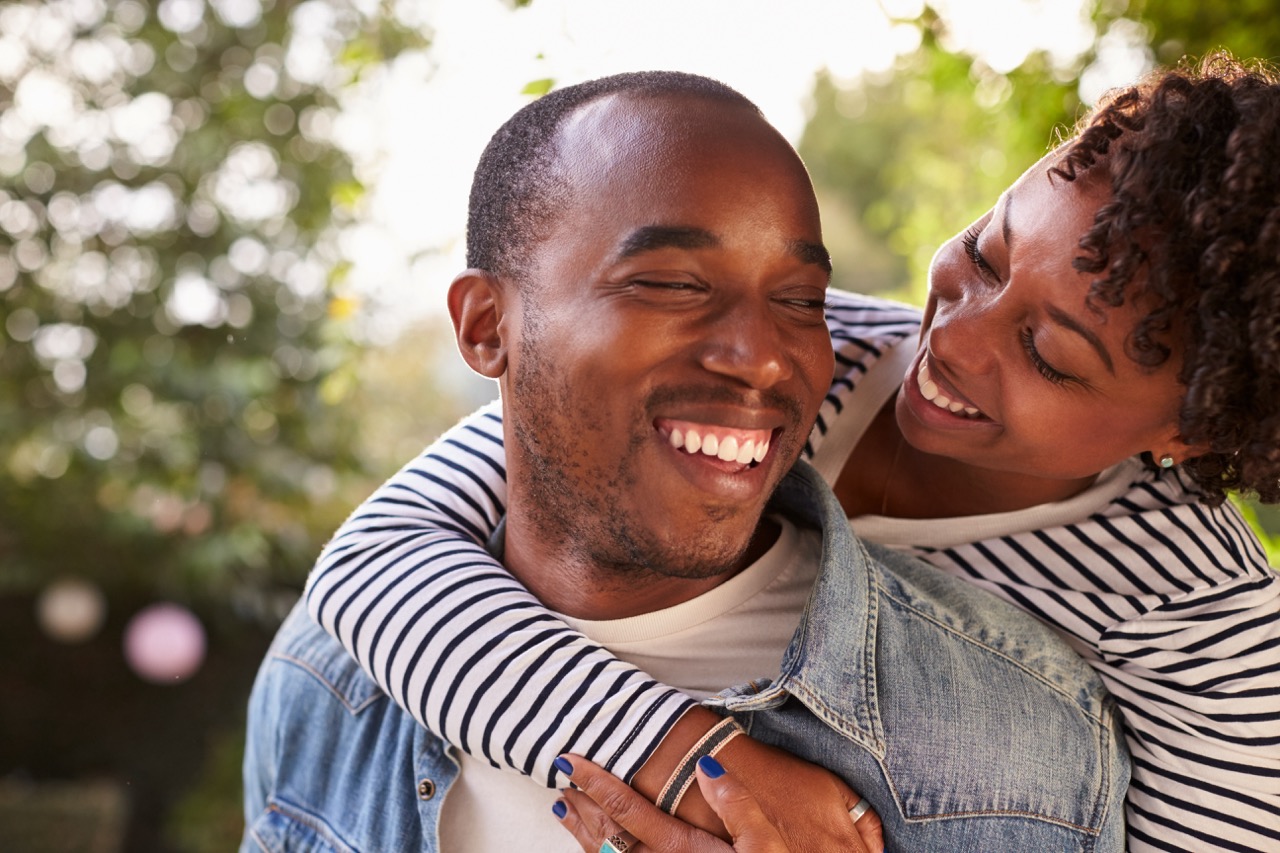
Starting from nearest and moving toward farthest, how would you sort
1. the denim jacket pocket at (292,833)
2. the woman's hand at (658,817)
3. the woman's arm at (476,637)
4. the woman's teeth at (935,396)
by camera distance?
the woman's hand at (658,817) < the woman's arm at (476,637) < the woman's teeth at (935,396) < the denim jacket pocket at (292,833)

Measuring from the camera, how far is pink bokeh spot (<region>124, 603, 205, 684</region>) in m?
5.88

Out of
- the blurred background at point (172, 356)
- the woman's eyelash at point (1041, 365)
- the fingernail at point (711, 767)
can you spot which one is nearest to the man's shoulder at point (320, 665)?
the fingernail at point (711, 767)

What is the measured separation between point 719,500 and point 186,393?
406 cm

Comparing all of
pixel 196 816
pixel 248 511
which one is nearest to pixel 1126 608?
pixel 248 511

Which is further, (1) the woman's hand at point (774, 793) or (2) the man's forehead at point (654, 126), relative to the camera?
(2) the man's forehead at point (654, 126)

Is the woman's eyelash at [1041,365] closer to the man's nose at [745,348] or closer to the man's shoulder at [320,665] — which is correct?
Result: the man's nose at [745,348]

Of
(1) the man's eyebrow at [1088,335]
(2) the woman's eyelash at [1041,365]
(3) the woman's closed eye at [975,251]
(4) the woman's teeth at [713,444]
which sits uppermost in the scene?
(3) the woman's closed eye at [975,251]

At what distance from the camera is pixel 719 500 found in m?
1.86

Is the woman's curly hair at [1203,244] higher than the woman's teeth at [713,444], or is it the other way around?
the woman's curly hair at [1203,244]

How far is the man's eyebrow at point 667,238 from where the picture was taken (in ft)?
5.98

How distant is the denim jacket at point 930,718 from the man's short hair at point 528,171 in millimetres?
605

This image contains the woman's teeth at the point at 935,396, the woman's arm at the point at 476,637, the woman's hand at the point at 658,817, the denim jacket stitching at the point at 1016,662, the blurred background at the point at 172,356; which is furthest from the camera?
the blurred background at the point at 172,356

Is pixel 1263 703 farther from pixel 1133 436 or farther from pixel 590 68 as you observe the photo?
pixel 590 68

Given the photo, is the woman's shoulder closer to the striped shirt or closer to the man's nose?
the striped shirt
